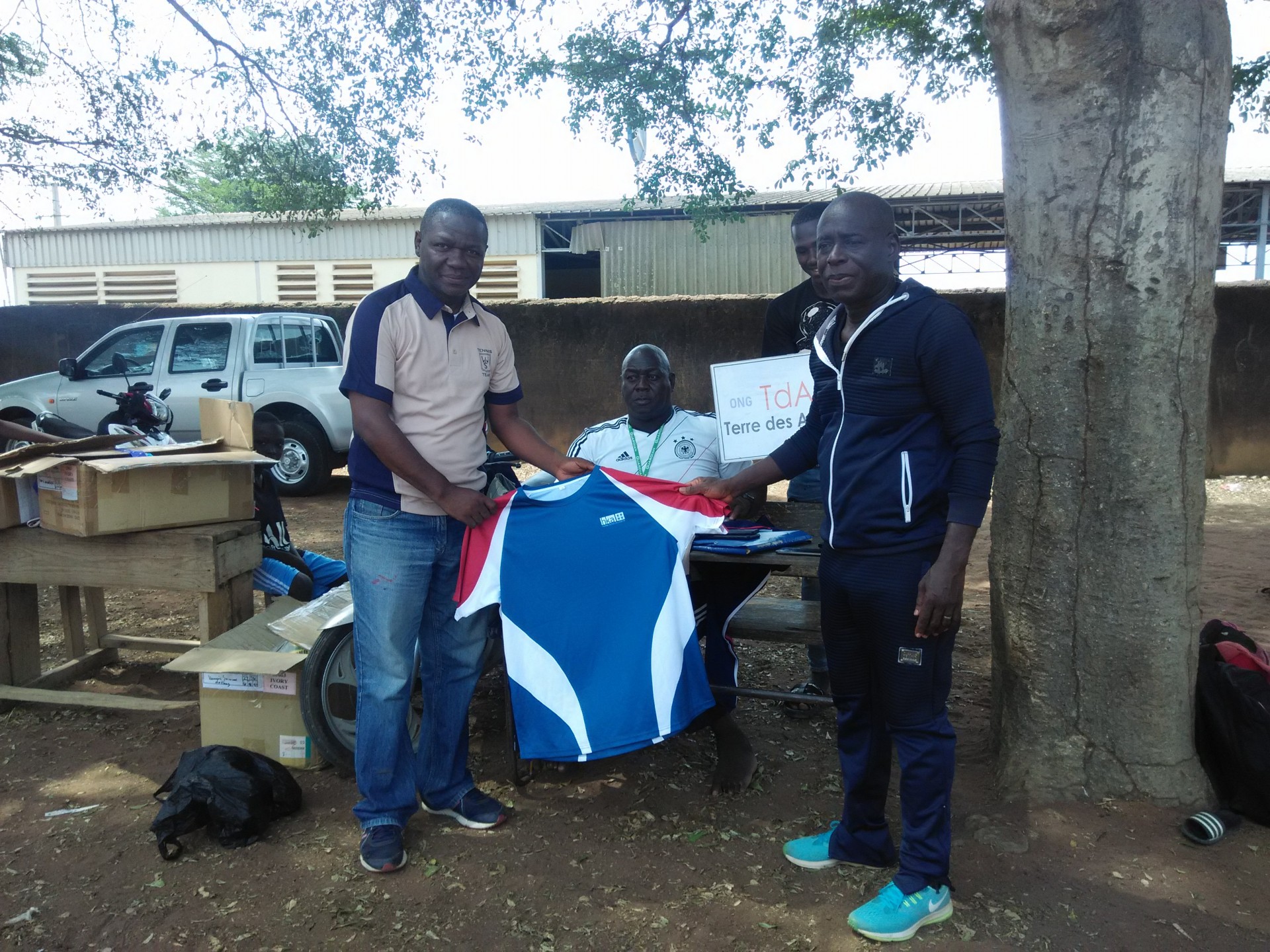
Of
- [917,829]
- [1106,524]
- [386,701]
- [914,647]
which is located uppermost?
[1106,524]

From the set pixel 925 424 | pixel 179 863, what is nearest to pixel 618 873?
pixel 179 863

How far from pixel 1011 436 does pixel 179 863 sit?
316cm

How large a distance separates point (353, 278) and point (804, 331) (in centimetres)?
1632

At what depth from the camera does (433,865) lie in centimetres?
314

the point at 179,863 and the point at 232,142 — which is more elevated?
the point at 232,142

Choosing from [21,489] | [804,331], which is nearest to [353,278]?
[21,489]

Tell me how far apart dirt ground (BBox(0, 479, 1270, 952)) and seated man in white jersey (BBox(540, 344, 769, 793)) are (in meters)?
0.37

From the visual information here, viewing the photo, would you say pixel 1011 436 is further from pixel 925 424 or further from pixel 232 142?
pixel 232 142

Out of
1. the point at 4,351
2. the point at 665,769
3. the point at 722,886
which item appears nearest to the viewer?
the point at 722,886

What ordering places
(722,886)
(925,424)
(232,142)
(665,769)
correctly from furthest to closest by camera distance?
(232,142)
(665,769)
(722,886)
(925,424)

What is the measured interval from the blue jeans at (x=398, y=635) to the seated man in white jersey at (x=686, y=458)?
101cm

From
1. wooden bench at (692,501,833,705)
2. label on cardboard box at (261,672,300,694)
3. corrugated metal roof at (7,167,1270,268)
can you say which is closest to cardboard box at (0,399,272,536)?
label on cardboard box at (261,672,300,694)

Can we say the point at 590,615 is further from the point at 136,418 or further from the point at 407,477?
the point at 136,418

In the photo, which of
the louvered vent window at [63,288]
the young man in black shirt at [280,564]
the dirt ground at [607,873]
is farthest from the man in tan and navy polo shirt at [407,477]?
the louvered vent window at [63,288]
